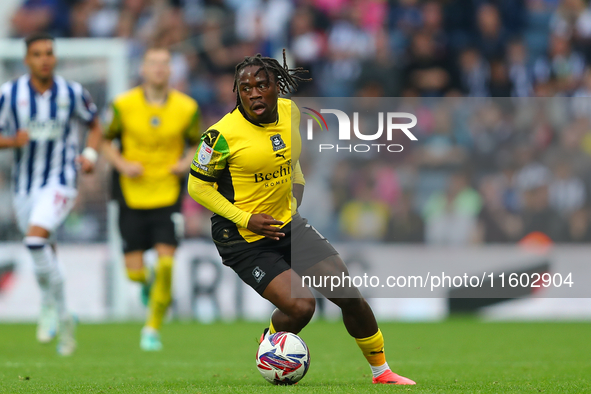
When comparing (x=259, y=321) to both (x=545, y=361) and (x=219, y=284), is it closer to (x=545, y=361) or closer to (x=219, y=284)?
(x=219, y=284)

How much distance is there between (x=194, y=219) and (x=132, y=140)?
3.77 m

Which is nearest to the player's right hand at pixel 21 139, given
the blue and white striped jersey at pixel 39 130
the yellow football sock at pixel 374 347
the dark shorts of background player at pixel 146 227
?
the blue and white striped jersey at pixel 39 130

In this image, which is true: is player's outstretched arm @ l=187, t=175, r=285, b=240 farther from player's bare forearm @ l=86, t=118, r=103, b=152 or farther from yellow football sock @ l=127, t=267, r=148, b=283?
yellow football sock @ l=127, t=267, r=148, b=283

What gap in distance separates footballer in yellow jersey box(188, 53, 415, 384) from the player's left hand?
2.76 metres

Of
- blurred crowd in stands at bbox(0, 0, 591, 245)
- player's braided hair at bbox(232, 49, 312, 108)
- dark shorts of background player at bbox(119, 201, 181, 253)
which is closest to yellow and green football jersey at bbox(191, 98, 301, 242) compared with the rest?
player's braided hair at bbox(232, 49, 312, 108)

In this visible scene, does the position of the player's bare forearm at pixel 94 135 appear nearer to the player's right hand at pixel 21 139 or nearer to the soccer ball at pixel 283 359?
the player's right hand at pixel 21 139

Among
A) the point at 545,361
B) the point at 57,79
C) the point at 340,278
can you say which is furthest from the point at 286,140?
the point at 57,79

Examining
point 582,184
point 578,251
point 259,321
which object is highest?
point 582,184

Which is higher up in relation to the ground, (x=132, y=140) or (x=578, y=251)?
(x=132, y=140)

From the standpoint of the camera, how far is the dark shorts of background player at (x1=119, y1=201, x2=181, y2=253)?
8953 millimetres

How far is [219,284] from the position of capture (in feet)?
40.9

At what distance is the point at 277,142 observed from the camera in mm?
5434

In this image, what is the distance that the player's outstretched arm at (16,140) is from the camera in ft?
25.3

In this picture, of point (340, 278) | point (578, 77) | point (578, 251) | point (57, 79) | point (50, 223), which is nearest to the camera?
point (340, 278)
